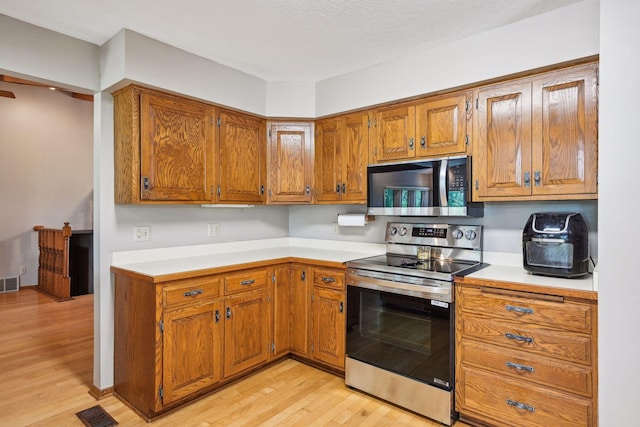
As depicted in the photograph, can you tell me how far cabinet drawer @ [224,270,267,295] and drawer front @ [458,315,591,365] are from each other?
4.70ft

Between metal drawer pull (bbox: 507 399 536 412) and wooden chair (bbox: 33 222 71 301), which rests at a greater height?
wooden chair (bbox: 33 222 71 301)

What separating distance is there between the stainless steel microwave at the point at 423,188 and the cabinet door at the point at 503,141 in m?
0.10

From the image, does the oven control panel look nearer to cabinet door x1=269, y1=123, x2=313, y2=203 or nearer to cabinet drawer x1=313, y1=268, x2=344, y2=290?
cabinet drawer x1=313, y1=268, x2=344, y2=290

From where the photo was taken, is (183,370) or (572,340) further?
(183,370)

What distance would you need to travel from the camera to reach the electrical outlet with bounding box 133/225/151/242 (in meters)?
2.70

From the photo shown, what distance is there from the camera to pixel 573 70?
208 cm

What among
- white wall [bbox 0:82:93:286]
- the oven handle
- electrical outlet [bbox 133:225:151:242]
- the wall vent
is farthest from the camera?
white wall [bbox 0:82:93:286]

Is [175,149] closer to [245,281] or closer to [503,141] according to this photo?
[245,281]

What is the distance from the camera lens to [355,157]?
3025 millimetres

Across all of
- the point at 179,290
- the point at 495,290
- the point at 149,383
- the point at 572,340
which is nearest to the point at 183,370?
the point at 149,383

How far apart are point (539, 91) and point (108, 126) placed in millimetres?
2812

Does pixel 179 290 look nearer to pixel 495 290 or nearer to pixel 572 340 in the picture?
pixel 495 290

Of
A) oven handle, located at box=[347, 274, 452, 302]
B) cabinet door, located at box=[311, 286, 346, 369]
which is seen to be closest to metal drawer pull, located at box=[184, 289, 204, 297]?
cabinet door, located at box=[311, 286, 346, 369]

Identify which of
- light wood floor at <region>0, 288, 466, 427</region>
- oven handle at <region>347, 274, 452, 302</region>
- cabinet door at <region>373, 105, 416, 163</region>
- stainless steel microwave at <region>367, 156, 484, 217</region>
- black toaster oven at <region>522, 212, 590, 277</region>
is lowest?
light wood floor at <region>0, 288, 466, 427</region>
